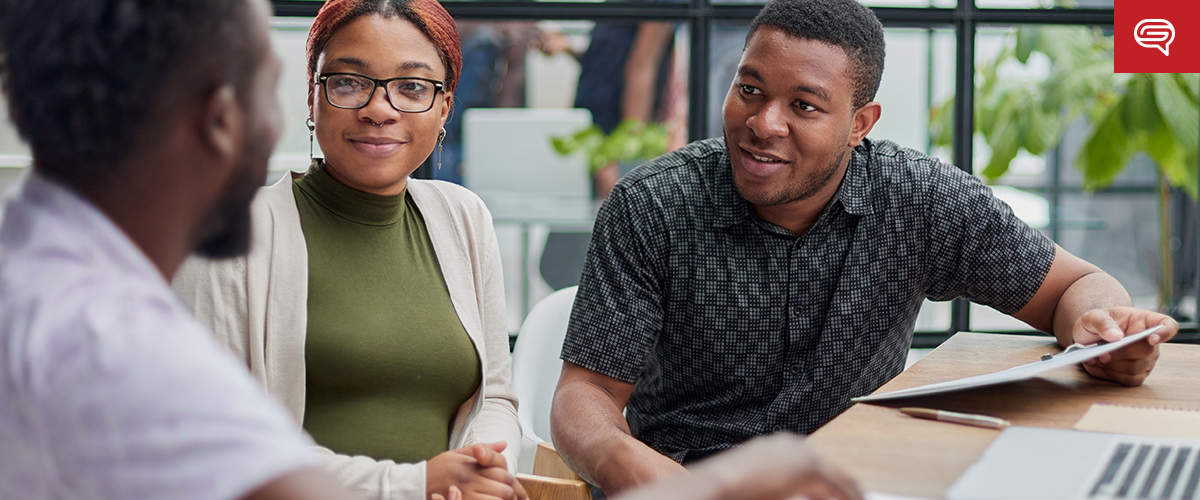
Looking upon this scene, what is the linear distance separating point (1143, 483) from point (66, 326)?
95cm

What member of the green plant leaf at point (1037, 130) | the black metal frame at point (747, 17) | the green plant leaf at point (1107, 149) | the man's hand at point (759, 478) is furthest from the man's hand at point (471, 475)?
the green plant leaf at point (1107, 149)

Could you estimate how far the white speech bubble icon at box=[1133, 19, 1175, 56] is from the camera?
2.62 m

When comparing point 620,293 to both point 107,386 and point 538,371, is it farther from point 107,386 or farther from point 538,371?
point 107,386

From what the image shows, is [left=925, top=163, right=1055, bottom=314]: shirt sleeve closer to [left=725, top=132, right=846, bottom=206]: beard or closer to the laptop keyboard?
[left=725, top=132, right=846, bottom=206]: beard

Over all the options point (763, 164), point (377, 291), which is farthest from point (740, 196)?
point (377, 291)

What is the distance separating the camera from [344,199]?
5.27 feet

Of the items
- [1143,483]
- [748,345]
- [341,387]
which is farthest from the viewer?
[748,345]

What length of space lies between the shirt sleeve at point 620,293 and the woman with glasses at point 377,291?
0.17 m

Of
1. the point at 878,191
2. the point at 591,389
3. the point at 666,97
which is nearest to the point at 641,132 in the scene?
the point at 666,97

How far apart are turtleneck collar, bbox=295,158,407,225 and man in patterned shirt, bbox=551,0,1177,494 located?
395 millimetres

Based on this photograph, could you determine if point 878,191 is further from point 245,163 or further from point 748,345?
point 245,163

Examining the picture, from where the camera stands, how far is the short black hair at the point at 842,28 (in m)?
1.70

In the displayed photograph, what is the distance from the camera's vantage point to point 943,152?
2758 mm

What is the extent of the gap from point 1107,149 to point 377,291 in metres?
2.44
